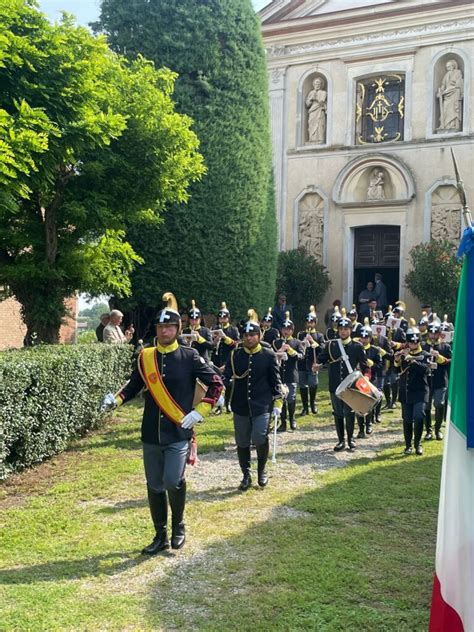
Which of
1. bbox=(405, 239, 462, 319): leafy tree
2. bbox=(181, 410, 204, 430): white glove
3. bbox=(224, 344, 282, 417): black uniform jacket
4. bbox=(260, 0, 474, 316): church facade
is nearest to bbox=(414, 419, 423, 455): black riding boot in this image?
bbox=(224, 344, 282, 417): black uniform jacket

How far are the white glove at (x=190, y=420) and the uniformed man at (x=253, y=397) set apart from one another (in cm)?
218

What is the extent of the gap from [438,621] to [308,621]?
1.30 metres

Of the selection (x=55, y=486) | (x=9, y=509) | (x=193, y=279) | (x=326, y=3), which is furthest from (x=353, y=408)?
(x=326, y=3)

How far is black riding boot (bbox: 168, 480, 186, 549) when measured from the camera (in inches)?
234

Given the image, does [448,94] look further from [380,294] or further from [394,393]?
[394,393]

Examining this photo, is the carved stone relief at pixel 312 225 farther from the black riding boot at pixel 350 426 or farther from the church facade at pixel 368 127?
the black riding boot at pixel 350 426

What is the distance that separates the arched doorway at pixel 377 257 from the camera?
2344 centimetres

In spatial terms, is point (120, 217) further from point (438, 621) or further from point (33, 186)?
point (438, 621)

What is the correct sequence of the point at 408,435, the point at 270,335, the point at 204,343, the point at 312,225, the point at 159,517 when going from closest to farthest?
the point at 159,517 < the point at 408,435 < the point at 204,343 < the point at 270,335 < the point at 312,225

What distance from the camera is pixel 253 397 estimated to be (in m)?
8.06

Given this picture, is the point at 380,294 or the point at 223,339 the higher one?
the point at 380,294

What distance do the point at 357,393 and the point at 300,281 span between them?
13.3 metres

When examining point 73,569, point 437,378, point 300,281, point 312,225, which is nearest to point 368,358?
point 437,378

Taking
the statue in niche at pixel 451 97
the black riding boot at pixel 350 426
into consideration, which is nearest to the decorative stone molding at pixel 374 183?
the statue in niche at pixel 451 97
